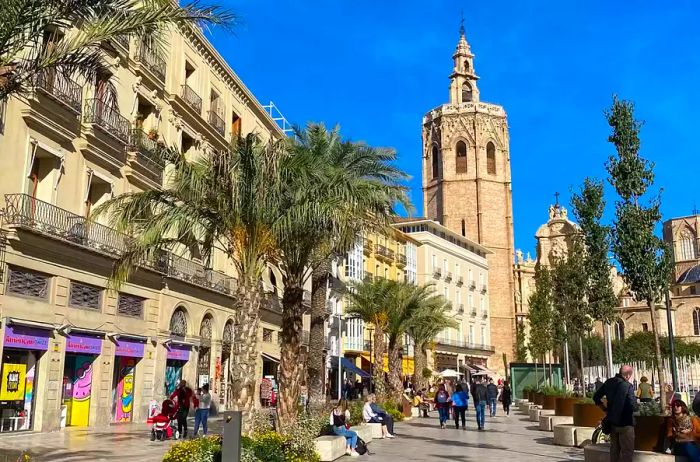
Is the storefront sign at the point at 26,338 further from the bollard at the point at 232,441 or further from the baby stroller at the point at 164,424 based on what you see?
the bollard at the point at 232,441

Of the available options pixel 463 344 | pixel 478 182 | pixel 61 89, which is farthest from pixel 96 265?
pixel 478 182

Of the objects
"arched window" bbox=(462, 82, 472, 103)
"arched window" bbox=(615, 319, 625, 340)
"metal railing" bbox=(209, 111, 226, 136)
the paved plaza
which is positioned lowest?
the paved plaza

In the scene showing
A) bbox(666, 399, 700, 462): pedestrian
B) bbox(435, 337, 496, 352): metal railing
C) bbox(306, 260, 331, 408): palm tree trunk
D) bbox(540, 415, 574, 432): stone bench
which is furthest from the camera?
bbox(435, 337, 496, 352): metal railing

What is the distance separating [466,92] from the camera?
10006 centimetres

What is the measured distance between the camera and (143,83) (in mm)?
24719

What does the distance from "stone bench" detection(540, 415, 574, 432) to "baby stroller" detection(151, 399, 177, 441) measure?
10.0 meters

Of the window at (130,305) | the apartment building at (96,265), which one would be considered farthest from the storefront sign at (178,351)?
the window at (130,305)

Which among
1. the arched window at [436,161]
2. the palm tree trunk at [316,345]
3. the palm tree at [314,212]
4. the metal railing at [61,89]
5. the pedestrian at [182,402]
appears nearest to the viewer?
the palm tree at [314,212]

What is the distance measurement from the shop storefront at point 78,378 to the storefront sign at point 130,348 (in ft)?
3.30

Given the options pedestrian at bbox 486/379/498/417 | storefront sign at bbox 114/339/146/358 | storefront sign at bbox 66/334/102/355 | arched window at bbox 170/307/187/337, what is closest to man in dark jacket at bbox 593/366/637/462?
storefront sign at bbox 66/334/102/355

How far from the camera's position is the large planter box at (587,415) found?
1562 cm

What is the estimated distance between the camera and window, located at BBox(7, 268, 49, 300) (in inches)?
680

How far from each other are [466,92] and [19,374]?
3509 inches

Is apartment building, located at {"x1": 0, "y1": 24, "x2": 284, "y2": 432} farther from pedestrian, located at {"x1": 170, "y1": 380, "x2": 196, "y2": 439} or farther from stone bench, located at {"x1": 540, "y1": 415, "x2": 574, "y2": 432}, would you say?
stone bench, located at {"x1": 540, "y1": 415, "x2": 574, "y2": 432}
